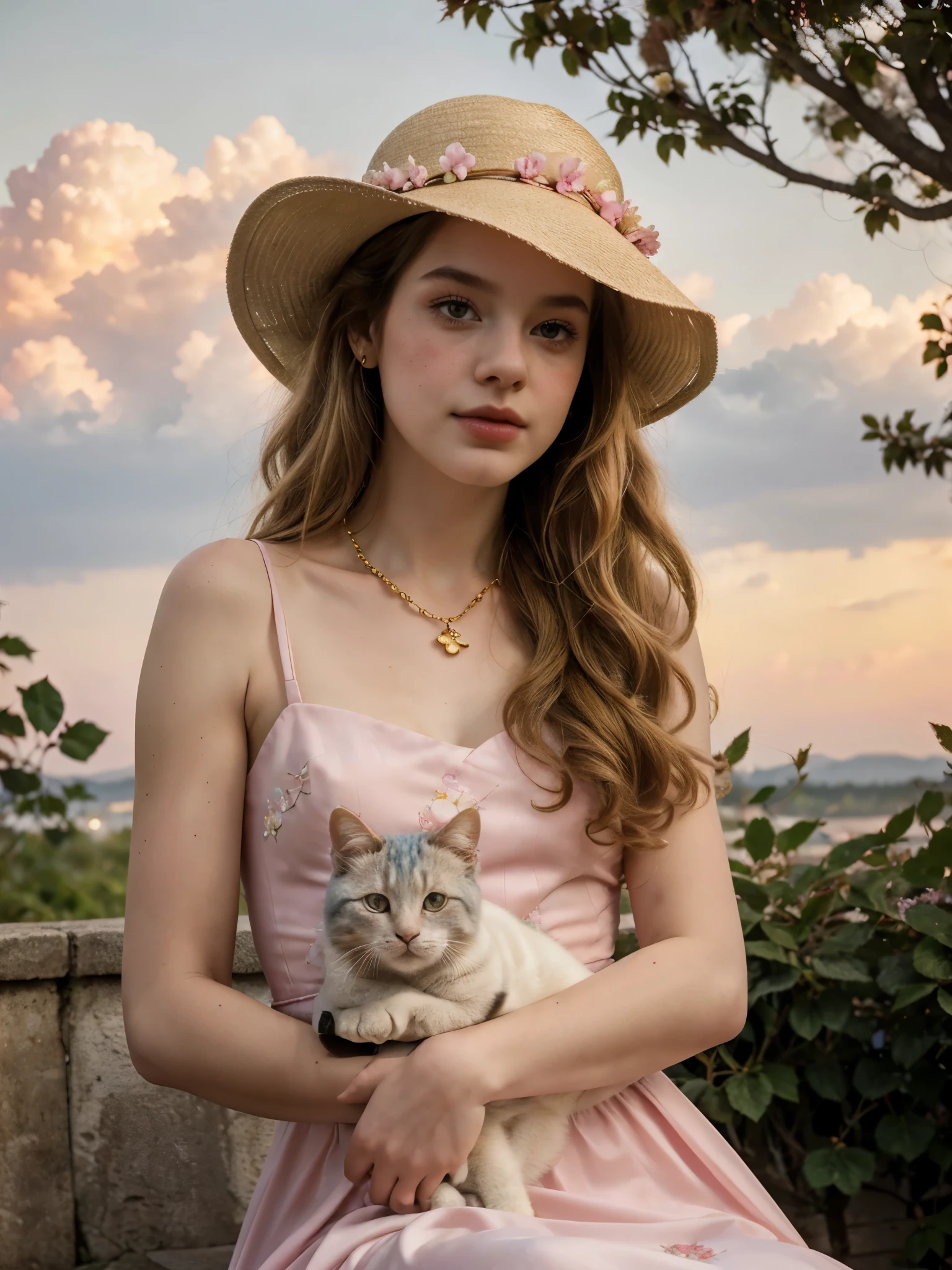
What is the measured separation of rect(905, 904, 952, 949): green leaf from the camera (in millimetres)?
2225

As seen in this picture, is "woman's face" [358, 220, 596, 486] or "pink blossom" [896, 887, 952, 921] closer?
"woman's face" [358, 220, 596, 486]

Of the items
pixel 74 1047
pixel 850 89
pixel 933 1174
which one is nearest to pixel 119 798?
pixel 74 1047

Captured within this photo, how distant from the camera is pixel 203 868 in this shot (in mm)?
1572

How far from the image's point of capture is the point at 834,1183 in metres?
2.34

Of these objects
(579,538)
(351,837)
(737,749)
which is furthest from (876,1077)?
(351,837)

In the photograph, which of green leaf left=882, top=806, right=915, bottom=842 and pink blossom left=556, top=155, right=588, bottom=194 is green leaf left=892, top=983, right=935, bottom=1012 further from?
pink blossom left=556, top=155, right=588, bottom=194

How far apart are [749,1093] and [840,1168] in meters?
0.22

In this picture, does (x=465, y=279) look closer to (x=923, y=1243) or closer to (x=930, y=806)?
(x=930, y=806)

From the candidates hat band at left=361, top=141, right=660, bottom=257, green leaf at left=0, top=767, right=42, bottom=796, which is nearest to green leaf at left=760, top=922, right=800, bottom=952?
hat band at left=361, top=141, right=660, bottom=257

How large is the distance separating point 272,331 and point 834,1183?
1.91 meters

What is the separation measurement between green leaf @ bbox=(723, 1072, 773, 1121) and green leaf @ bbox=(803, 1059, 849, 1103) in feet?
0.30

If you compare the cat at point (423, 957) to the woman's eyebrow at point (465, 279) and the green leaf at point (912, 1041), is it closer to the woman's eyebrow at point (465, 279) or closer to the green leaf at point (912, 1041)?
the woman's eyebrow at point (465, 279)

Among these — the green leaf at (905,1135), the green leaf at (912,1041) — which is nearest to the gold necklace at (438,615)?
the green leaf at (912,1041)

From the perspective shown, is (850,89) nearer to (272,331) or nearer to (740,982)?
(272,331)
